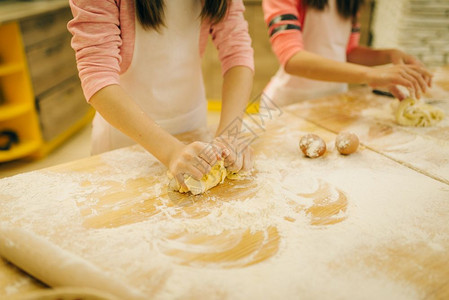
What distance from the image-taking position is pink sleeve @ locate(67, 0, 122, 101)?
0.92m

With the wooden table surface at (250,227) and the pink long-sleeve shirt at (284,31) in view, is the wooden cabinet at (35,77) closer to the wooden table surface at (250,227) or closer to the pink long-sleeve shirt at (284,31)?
the pink long-sleeve shirt at (284,31)

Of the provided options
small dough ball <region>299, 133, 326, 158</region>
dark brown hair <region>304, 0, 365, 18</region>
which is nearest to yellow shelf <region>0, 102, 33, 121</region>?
dark brown hair <region>304, 0, 365, 18</region>

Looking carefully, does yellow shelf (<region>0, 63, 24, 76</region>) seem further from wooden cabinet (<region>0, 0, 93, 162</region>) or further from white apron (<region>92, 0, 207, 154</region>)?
white apron (<region>92, 0, 207, 154</region>)

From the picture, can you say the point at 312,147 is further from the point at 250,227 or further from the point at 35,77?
the point at 35,77

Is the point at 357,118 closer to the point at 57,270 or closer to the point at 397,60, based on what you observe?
the point at 397,60

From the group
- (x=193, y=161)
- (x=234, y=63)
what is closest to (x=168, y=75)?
(x=234, y=63)

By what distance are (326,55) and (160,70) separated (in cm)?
82

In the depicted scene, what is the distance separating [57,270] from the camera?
62cm

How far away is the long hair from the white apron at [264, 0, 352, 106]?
1.87 ft

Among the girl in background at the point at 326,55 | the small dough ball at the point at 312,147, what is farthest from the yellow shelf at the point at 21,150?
the small dough ball at the point at 312,147

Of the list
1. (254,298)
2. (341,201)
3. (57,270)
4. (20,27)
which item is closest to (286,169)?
(341,201)

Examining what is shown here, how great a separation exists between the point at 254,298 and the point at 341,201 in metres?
0.36

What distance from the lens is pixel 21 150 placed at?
2.66m

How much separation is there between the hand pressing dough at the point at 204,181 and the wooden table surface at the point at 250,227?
0.02 metres
